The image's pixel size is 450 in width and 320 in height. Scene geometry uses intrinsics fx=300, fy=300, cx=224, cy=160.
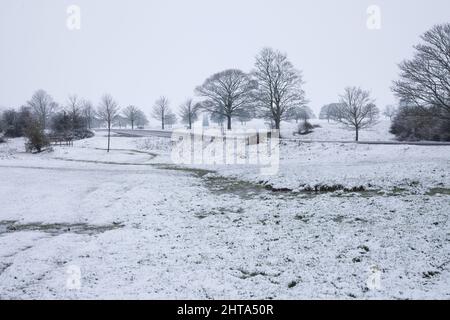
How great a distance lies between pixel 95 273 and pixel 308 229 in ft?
20.3

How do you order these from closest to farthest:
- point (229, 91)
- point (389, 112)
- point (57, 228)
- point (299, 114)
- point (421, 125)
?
1. point (57, 228)
2. point (421, 125)
3. point (229, 91)
4. point (299, 114)
5. point (389, 112)

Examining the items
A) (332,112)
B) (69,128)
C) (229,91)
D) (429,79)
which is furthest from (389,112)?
(69,128)

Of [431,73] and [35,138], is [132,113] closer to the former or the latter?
[35,138]

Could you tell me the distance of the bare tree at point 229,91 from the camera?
175 ft

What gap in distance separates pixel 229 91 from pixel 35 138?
102 feet

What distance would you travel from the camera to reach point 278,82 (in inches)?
1608

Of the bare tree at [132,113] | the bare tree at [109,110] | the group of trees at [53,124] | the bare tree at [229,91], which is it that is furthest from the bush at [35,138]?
the bare tree at [132,113]

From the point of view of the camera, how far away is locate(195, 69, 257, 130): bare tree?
5325 cm

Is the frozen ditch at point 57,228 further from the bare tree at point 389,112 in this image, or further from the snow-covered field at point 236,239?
the bare tree at point 389,112

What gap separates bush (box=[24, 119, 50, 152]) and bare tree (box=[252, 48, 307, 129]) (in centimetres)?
3190

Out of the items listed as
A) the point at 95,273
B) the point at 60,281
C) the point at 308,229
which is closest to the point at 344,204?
the point at 308,229

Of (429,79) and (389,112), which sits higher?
(389,112)

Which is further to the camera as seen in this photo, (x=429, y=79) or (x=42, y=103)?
(x=42, y=103)
